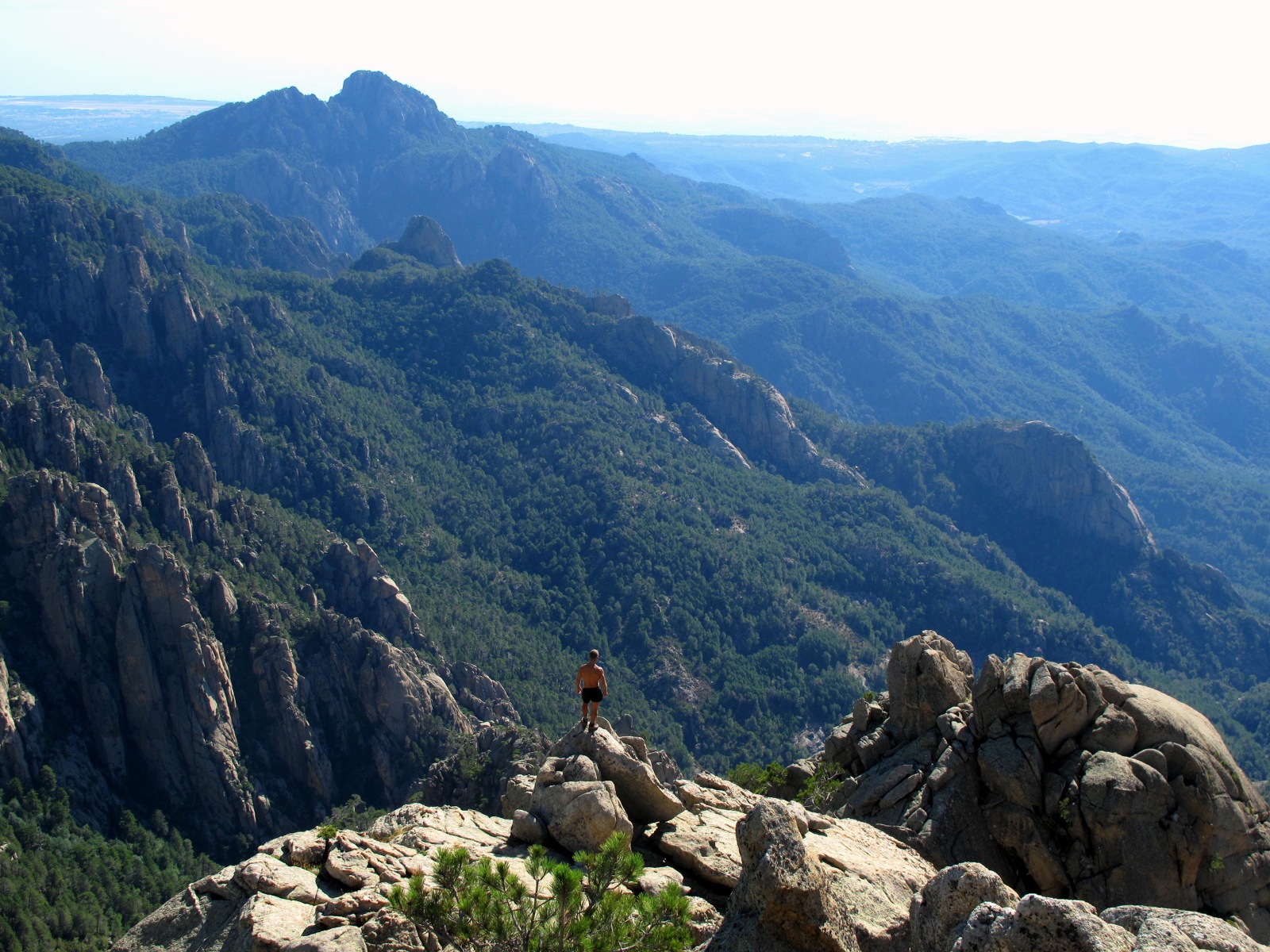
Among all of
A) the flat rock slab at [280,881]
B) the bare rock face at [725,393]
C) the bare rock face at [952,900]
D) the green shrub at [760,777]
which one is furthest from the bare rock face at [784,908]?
the bare rock face at [725,393]

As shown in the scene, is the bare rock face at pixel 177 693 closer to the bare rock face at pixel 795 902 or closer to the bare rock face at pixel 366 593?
the bare rock face at pixel 366 593

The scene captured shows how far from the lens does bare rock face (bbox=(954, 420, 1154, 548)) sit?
5807 inches

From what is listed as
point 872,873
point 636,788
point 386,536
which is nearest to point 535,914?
point 636,788

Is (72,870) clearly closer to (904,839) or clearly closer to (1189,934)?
(904,839)

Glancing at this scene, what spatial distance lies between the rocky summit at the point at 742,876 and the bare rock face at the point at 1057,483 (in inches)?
5221

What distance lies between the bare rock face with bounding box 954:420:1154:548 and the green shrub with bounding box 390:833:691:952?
151m

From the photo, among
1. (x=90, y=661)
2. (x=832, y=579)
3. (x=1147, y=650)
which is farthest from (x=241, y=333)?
(x=1147, y=650)

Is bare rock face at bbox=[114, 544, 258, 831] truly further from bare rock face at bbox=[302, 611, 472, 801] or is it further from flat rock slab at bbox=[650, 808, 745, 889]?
flat rock slab at bbox=[650, 808, 745, 889]

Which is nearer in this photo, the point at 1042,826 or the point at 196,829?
the point at 1042,826

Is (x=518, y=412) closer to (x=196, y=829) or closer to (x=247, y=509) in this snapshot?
(x=247, y=509)

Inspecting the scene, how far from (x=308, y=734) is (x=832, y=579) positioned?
3174 inches

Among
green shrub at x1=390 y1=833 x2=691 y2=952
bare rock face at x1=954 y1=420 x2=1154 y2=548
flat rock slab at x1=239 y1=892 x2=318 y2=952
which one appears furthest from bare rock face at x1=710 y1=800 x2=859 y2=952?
bare rock face at x1=954 y1=420 x2=1154 y2=548

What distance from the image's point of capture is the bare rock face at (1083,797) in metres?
25.3

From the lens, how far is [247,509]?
91.9m
